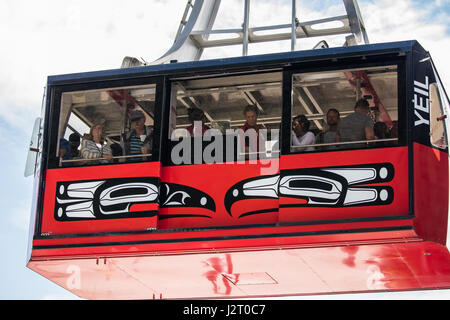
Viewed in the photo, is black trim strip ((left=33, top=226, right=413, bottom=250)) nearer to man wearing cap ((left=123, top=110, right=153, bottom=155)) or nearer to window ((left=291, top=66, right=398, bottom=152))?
window ((left=291, top=66, right=398, bottom=152))

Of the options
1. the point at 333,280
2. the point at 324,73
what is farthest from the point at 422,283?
the point at 324,73

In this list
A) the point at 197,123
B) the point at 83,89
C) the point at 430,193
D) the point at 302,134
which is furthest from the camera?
the point at 83,89

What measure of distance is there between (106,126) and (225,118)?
67.7 inches

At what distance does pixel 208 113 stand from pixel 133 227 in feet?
7.09

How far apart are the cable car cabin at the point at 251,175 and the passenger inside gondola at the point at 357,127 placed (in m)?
0.02

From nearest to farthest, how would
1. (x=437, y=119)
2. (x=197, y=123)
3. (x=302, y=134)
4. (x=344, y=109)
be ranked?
(x=437, y=119), (x=302, y=134), (x=344, y=109), (x=197, y=123)

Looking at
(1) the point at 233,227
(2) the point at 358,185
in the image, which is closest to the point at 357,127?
(2) the point at 358,185

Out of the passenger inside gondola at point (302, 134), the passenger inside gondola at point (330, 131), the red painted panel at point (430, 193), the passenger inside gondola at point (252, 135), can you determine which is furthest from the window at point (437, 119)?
the passenger inside gondola at point (252, 135)

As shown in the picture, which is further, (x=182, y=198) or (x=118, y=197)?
(x=118, y=197)

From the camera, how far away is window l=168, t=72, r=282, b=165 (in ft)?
44.5

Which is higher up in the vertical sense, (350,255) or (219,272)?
(350,255)

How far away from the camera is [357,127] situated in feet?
42.7

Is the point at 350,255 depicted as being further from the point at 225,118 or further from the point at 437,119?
the point at 225,118
